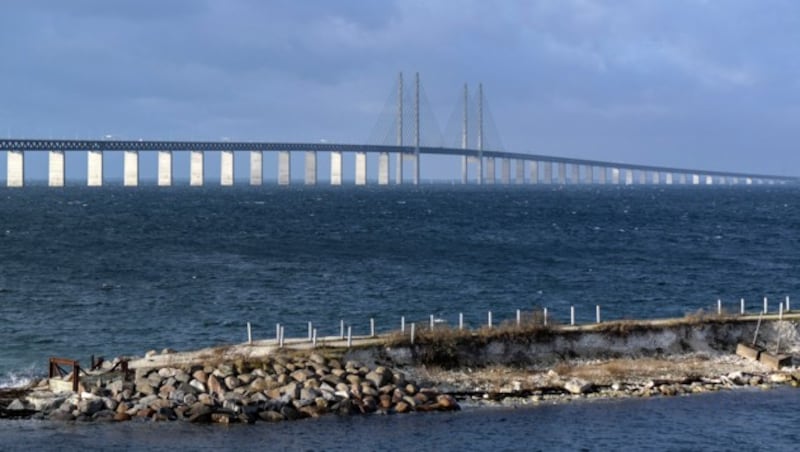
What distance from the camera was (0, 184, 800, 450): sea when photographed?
27500 millimetres

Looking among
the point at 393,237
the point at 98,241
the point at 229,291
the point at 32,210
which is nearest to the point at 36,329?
the point at 229,291

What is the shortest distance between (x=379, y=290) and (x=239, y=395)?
91.5 feet

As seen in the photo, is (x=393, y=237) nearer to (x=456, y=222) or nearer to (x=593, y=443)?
(x=456, y=222)

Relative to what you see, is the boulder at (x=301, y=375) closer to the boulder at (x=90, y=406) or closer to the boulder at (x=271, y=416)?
the boulder at (x=271, y=416)

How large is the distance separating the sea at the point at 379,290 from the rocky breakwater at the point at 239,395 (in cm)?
61

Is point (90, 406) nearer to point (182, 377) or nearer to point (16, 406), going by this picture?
point (16, 406)

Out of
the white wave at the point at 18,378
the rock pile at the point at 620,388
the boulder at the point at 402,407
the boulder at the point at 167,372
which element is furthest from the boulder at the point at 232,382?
the white wave at the point at 18,378

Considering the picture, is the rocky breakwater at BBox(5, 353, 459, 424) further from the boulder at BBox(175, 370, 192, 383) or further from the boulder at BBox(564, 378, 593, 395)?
the boulder at BBox(564, 378, 593, 395)

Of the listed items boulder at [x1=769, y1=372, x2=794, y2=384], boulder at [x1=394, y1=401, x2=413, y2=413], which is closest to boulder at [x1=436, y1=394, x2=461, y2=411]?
boulder at [x1=394, y1=401, x2=413, y2=413]

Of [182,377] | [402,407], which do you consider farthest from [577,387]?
[182,377]

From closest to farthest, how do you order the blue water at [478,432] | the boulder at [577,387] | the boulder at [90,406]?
the blue water at [478,432] → the boulder at [90,406] → the boulder at [577,387]

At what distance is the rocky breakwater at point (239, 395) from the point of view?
2866 cm

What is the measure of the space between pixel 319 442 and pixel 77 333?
19.9 meters

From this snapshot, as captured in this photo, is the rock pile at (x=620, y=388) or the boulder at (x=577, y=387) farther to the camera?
the boulder at (x=577, y=387)
